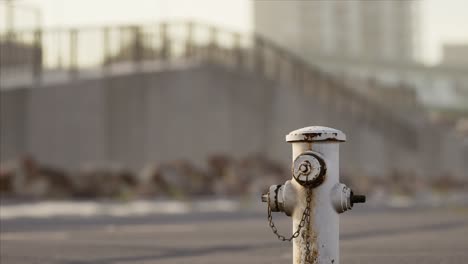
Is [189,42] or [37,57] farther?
[189,42]

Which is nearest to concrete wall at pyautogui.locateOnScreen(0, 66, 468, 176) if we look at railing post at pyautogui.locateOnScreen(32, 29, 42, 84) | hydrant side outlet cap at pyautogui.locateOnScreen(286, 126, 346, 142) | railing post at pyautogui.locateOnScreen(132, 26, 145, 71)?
railing post at pyautogui.locateOnScreen(132, 26, 145, 71)

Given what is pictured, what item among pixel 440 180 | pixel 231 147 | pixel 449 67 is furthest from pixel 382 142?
pixel 449 67

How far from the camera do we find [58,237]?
1316 centimetres

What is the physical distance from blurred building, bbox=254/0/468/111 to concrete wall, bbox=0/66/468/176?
310ft

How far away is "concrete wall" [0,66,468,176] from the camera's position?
27.4 metres

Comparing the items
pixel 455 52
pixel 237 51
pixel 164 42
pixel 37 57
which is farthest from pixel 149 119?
pixel 455 52

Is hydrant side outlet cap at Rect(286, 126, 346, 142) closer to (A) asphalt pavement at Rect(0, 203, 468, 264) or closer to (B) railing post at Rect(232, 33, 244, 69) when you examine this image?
(A) asphalt pavement at Rect(0, 203, 468, 264)

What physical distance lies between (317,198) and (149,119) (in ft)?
70.4

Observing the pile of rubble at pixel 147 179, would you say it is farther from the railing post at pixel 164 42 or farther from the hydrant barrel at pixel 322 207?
the hydrant barrel at pixel 322 207

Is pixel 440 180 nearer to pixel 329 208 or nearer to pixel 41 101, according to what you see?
pixel 41 101

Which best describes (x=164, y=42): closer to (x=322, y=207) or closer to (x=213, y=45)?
(x=213, y=45)

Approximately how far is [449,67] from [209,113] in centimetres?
10414

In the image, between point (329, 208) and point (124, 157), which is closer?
point (329, 208)

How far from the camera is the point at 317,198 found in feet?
22.2
